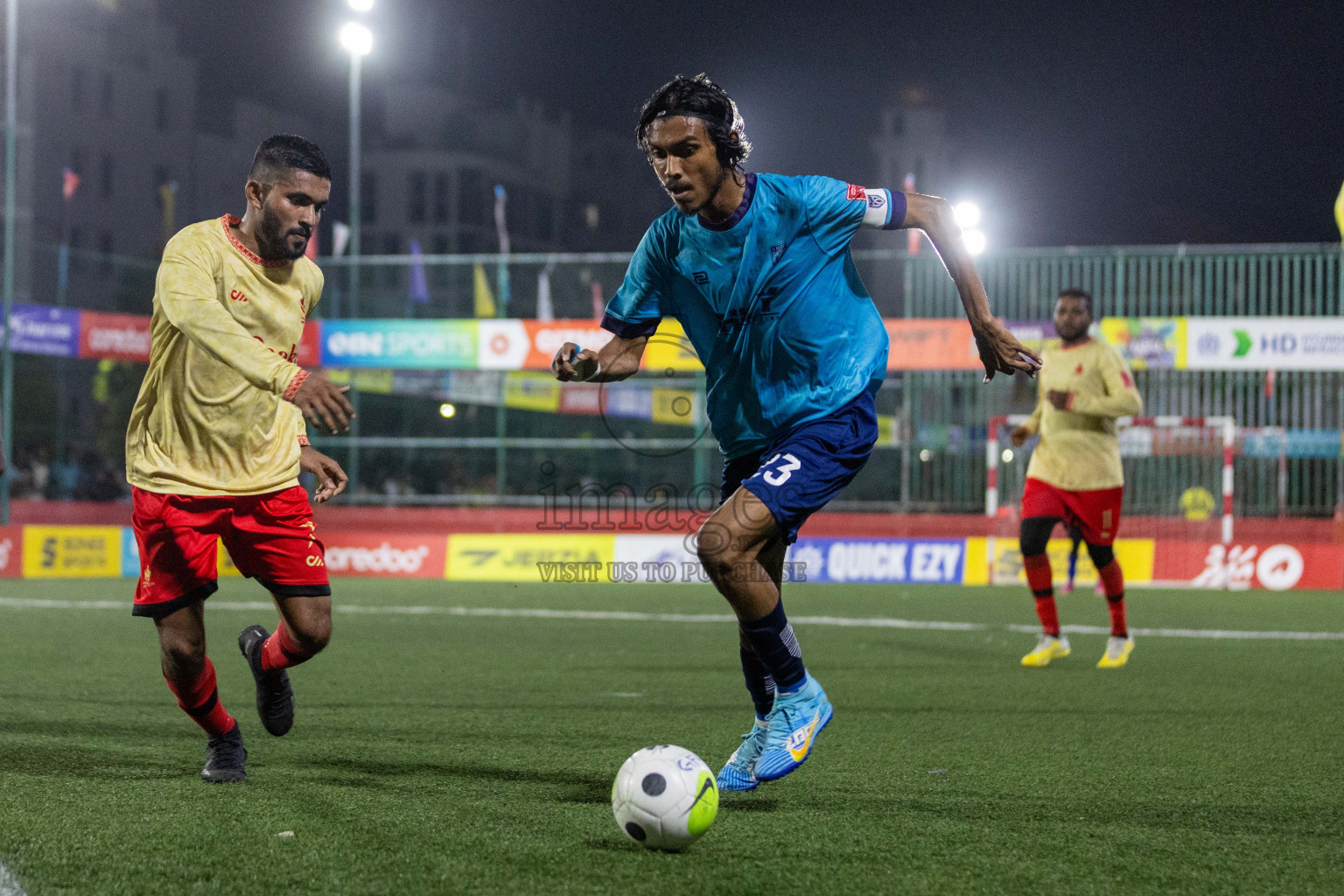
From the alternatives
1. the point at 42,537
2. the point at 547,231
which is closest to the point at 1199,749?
the point at 42,537

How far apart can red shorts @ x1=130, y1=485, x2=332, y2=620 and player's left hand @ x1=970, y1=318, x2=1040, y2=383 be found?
7.89 ft

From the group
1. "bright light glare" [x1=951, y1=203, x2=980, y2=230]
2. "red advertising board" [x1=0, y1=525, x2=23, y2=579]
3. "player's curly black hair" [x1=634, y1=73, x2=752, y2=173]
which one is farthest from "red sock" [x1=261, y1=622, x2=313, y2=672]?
"bright light glare" [x1=951, y1=203, x2=980, y2=230]

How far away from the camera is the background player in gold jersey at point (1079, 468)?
28.6 ft

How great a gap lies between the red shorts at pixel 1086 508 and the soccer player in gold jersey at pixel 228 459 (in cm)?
551

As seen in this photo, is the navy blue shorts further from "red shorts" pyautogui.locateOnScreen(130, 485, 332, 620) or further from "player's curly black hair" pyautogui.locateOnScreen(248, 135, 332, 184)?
"player's curly black hair" pyautogui.locateOnScreen(248, 135, 332, 184)

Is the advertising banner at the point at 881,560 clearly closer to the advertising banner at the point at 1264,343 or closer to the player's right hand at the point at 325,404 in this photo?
the advertising banner at the point at 1264,343

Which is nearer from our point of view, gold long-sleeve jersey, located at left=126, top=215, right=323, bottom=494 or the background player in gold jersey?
gold long-sleeve jersey, located at left=126, top=215, right=323, bottom=494

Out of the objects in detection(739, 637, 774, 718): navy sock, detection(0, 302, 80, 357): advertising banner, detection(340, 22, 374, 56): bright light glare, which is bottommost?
detection(739, 637, 774, 718): navy sock

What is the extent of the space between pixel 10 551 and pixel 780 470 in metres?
16.0

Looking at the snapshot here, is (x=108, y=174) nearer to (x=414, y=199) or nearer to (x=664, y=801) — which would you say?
(x=414, y=199)

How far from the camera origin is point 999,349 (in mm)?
4297

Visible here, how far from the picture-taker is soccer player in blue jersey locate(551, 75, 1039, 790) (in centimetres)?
422

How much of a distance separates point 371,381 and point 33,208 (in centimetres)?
3639

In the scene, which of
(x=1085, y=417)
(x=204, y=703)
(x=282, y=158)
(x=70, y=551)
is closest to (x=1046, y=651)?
(x=1085, y=417)
